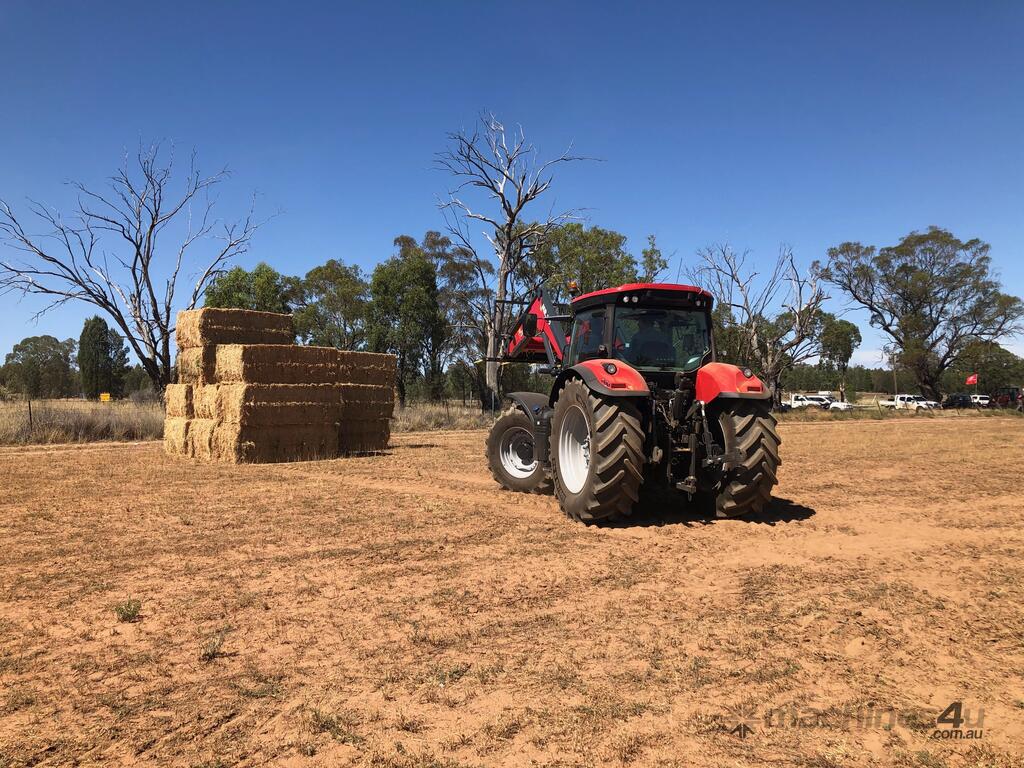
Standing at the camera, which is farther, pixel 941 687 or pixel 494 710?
pixel 941 687

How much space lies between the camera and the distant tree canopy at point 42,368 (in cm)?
5428

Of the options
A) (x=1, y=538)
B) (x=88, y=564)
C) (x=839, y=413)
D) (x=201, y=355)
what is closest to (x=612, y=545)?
(x=88, y=564)

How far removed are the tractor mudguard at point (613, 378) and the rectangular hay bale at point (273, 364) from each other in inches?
314

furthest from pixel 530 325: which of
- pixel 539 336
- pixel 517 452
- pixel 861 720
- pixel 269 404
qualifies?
pixel 269 404

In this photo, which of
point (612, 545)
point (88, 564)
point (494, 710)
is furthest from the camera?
point (612, 545)

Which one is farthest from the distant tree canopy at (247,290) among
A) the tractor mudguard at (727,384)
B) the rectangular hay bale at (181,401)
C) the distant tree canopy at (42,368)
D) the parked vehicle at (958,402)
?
the parked vehicle at (958,402)

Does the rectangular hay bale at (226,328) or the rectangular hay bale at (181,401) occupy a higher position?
the rectangular hay bale at (226,328)

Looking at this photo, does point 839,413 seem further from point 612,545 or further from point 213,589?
point 213,589

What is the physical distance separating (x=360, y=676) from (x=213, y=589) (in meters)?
1.74

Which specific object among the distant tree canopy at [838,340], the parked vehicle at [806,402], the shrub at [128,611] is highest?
the distant tree canopy at [838,340]

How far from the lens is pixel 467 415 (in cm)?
2728

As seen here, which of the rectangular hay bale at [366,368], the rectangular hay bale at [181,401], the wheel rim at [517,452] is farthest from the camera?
the rectangular hay bale at [366,368]

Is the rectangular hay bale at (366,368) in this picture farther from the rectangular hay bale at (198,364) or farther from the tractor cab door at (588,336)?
the tractor cab door at (588,336)

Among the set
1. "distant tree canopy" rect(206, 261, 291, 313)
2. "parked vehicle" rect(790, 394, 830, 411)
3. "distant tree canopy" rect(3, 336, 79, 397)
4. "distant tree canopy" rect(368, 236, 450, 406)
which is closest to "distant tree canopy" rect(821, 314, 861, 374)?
"parked vehicle" rect(790, 394, 830, 411)
